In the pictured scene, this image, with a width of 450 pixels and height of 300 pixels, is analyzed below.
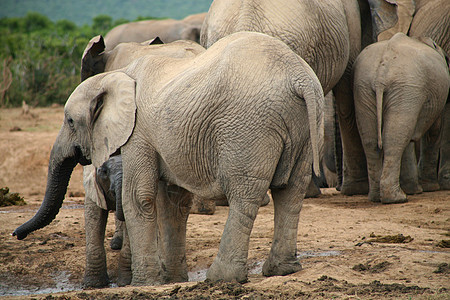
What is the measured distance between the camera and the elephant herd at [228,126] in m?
3.93

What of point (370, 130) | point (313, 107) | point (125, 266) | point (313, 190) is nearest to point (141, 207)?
point (125, 266)

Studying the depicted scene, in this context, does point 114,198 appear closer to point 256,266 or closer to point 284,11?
→ point 256,266

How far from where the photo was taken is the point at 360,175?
310 inches

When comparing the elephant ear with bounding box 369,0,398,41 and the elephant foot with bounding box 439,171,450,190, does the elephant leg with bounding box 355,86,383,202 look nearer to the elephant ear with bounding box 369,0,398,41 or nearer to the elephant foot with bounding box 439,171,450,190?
the elephant ear with bounding box 369,0,398,41

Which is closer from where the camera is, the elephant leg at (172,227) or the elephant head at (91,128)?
the elephant head at (91,128)

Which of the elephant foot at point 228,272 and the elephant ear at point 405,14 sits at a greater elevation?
the elephant ear at point 405,14

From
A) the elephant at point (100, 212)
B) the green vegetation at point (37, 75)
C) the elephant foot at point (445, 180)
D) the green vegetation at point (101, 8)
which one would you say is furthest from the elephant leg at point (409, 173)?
the green vegetation at point (101, 8)

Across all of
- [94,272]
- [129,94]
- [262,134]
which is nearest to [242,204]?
[262,134]

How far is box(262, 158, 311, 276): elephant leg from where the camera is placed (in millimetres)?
4129

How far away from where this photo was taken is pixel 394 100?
676 cm

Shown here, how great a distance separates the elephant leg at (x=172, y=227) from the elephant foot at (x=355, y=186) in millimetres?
3414

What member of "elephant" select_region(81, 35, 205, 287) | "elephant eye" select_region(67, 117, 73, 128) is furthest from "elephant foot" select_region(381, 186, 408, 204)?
"elephant eye" select_region(67, 117, 73, 128)

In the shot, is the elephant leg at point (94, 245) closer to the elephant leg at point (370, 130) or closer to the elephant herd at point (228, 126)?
the elephant herd at point (228, 126)

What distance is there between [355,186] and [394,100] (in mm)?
1461
